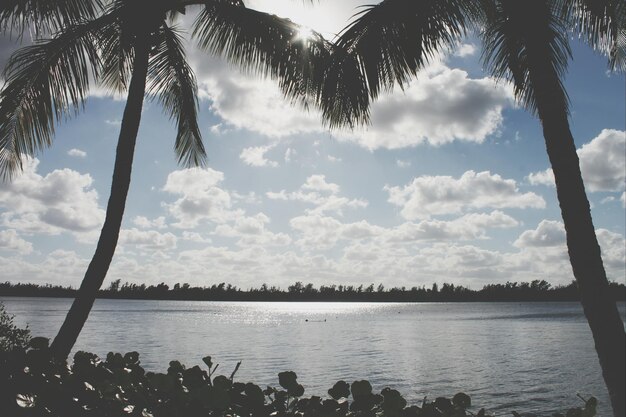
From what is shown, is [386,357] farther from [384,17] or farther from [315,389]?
[384,17]

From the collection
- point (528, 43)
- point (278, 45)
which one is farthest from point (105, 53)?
point (528, 43)

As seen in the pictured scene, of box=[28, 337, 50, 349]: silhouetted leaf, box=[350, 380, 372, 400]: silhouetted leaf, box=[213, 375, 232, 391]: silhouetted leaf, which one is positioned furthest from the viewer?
box=[28, 337, 50, 349]: silhouetted leaf

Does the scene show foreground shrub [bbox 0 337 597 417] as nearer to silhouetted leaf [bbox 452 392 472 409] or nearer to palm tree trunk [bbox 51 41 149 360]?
silhouetted leaf [bbox 452 392 472 409]

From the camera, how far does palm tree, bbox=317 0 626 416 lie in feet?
15.1

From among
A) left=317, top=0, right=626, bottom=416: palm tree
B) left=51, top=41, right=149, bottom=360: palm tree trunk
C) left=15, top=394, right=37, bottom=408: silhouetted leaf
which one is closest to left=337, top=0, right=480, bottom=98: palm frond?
left=317, top=0, right=626, bottom=416: palm tree

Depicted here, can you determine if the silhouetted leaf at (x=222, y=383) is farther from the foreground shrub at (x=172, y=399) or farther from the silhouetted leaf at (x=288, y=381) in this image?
the silhouetted leaf at (x=288, y=381)

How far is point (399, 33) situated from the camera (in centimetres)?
591

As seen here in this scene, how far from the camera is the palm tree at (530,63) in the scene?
181 inches

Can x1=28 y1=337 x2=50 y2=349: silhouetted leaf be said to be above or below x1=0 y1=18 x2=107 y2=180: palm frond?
below

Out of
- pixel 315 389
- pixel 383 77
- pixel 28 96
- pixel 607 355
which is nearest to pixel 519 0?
pixel 383 77

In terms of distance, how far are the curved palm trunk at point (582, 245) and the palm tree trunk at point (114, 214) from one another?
205 inches

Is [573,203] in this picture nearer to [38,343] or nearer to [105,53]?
[38,343]

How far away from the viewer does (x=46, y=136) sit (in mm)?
7531

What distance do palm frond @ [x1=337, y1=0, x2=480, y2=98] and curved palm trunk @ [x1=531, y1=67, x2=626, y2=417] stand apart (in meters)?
1.36
